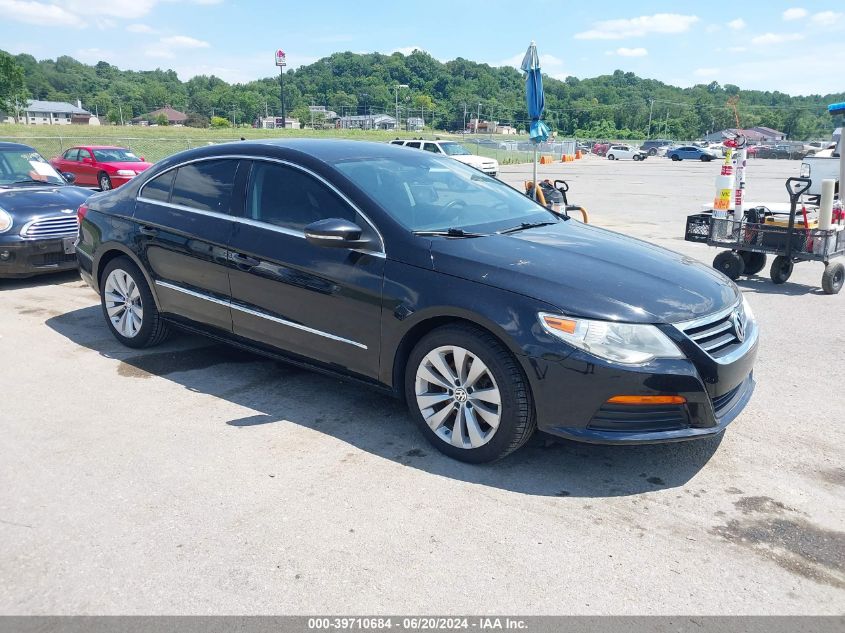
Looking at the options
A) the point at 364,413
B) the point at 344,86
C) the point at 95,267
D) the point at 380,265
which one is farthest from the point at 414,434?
the point at 344,86

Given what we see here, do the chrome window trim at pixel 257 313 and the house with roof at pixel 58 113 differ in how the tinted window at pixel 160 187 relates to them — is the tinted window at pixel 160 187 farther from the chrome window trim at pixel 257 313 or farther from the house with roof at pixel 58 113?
the house with roof at pixel 58 113

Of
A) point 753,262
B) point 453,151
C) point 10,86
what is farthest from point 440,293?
point 10,86

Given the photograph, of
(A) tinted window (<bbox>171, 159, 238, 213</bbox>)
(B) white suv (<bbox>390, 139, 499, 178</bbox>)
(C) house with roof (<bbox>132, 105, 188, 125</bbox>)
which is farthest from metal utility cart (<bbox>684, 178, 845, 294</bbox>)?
(C) house with roof (<bbox>132, 105, 188, 125</bbox>)

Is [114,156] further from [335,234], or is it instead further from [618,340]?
[618,340]

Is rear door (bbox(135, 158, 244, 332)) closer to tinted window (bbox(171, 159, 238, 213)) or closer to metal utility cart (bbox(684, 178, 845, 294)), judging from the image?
tinted window (bbox(171, 159, 238, 213))

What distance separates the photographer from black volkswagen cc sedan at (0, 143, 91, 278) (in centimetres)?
754

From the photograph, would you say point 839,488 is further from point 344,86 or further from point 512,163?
point 344,86

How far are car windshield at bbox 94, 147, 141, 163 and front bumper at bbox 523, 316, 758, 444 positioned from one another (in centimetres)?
2049

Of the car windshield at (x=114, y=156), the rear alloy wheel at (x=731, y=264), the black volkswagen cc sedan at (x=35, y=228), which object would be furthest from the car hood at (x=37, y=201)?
the car windshield at (x=114, y=156)

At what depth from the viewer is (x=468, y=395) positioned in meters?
3.64

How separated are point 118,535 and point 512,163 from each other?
145ft

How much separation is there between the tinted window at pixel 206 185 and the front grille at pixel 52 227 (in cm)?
338

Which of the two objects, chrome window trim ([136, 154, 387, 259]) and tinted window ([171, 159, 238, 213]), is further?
tinted window ([171, 159, 238, 213])

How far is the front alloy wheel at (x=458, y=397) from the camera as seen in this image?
3576 mm
